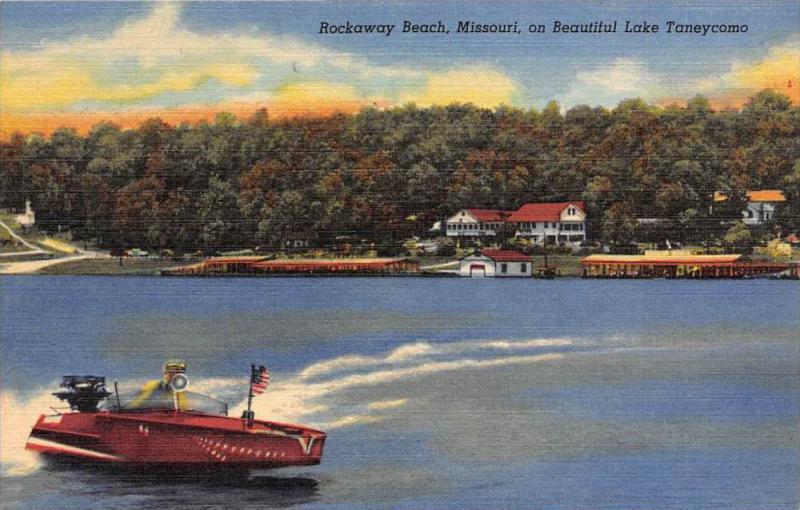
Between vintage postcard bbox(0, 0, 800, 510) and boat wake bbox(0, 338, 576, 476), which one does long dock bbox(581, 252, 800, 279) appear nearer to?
vintage postcard bbox(0, 0, 800, 510)

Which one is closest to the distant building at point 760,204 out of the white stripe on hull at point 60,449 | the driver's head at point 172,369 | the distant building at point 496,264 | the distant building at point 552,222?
the distant building at point 552,222

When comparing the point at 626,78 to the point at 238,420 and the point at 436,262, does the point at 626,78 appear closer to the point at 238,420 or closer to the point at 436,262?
the point at 436,262

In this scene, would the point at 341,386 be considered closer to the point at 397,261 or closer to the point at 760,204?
the point at 397,261

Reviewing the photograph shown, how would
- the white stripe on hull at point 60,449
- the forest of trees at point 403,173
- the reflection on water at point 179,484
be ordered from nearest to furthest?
the reflection on water at point 179,484 → the white stripe on hull at point 60,449 → the forest of trees at point 403,173

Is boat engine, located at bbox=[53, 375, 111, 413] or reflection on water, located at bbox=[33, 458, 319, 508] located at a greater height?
boat engine, located at bbox=[53, 375, 111, 413]

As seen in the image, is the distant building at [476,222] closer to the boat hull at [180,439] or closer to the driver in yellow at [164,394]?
the boat hull at [180,439]

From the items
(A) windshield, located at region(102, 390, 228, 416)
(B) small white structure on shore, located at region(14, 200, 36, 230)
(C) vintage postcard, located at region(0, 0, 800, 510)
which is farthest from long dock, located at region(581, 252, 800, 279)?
(B) small white structure on shore, located at region(14, 200, 36, 230)
